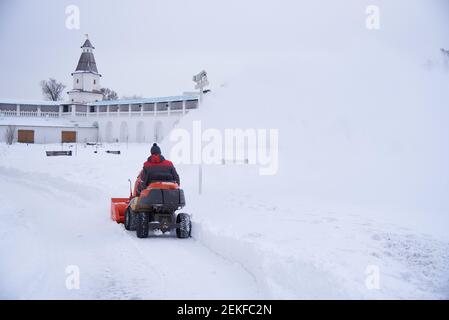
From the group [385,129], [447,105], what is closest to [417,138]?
[385,129]

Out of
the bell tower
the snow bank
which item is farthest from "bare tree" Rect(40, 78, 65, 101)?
the snow bank

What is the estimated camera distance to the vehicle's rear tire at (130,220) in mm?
9148

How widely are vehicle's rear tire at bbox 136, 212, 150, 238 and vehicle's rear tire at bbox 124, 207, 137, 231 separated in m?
0.58

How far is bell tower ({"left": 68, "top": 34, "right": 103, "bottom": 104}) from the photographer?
62.4 meters

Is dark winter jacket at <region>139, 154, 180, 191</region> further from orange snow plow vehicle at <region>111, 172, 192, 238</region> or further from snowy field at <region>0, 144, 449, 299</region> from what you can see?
snowy field at <region>0, 144, 449, 299</region>

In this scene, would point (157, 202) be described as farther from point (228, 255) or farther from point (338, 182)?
point (338, 182)

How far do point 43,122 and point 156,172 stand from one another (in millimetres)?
52561

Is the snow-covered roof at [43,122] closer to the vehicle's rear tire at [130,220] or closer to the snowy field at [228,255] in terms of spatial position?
the snowy field at [228,255]

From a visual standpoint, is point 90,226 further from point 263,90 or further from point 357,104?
point 263,90

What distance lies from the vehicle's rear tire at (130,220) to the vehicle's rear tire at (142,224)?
582mm

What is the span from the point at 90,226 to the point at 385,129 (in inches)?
585

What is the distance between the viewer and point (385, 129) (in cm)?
1981

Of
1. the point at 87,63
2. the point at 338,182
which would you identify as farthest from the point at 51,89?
the point at 338,182

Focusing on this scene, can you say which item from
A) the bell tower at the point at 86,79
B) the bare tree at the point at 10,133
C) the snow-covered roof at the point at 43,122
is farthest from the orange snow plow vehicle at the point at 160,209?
the bell tower at the point at 86,79
